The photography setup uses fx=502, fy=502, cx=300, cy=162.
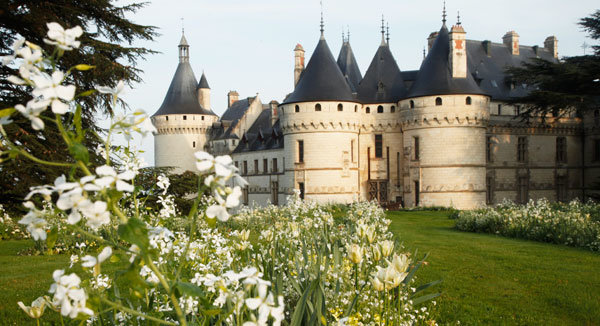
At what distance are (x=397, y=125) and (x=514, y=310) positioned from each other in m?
24.3

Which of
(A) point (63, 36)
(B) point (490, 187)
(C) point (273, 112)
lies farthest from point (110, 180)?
(C) point (273, 112)

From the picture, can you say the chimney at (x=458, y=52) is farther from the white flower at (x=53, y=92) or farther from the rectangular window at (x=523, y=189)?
the white flower at (x=53, y=92)

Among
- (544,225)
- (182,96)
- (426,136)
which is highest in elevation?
(182,96)

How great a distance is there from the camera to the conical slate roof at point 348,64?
3627 cm

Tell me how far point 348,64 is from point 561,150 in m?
16.0

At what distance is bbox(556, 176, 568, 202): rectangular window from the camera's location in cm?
3434

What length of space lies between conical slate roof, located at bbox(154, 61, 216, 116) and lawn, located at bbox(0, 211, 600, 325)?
3178cm

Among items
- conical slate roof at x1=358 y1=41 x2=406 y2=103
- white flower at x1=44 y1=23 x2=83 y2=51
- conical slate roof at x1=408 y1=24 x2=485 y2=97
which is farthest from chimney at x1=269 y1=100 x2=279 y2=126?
white flower at x1=44 y1=23 x2=83 y2=51

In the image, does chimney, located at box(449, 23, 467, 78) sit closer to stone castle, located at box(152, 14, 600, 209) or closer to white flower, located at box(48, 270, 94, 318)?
stone castle, located at box(152, 14, 600, 209)

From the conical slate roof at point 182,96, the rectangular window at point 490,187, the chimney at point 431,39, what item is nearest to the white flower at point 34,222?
the rectangular window at point 490,187

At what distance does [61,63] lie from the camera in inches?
486

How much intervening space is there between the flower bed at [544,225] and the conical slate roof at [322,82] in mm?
13835

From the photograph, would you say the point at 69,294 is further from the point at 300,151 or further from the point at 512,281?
the point at 300,151

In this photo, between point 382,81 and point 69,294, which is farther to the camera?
point 382,81
